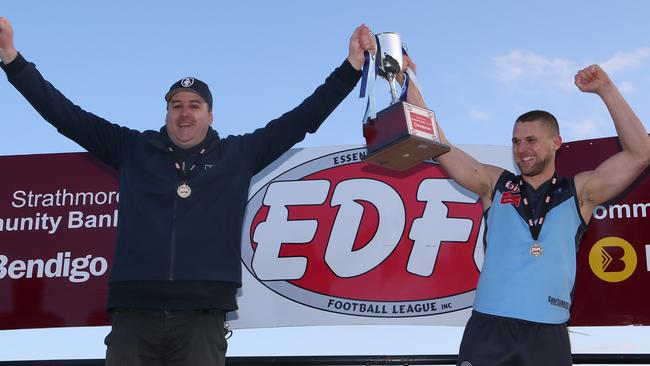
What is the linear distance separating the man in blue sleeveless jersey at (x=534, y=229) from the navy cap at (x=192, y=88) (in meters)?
1.15

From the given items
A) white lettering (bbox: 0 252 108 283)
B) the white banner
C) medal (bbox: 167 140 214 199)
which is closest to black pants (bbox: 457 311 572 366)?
medal (bbox: 167 140 214 199)

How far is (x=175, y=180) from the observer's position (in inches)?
140

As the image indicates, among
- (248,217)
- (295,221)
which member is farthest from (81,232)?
(295,221)

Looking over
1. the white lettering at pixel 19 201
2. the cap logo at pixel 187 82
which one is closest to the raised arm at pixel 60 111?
the cap logo at pixel 187 82

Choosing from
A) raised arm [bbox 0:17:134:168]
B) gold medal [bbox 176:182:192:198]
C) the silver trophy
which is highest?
the silver trophy

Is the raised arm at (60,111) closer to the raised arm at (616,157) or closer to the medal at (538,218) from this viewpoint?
the medal at (538,218)

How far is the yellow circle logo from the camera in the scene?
5.18m

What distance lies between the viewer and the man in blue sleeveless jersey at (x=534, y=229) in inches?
138

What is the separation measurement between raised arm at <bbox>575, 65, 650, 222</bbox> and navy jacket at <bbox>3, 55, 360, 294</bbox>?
50.1 inches

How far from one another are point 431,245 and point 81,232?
9.03 feet

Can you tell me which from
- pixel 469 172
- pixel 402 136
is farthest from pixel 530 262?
pixel 402 136

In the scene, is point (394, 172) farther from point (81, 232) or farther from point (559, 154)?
point (81, 232)

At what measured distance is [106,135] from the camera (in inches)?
149

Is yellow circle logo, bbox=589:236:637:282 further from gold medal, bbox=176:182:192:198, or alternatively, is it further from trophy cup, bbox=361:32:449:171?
gold medal, bbox=176:182:192:198
